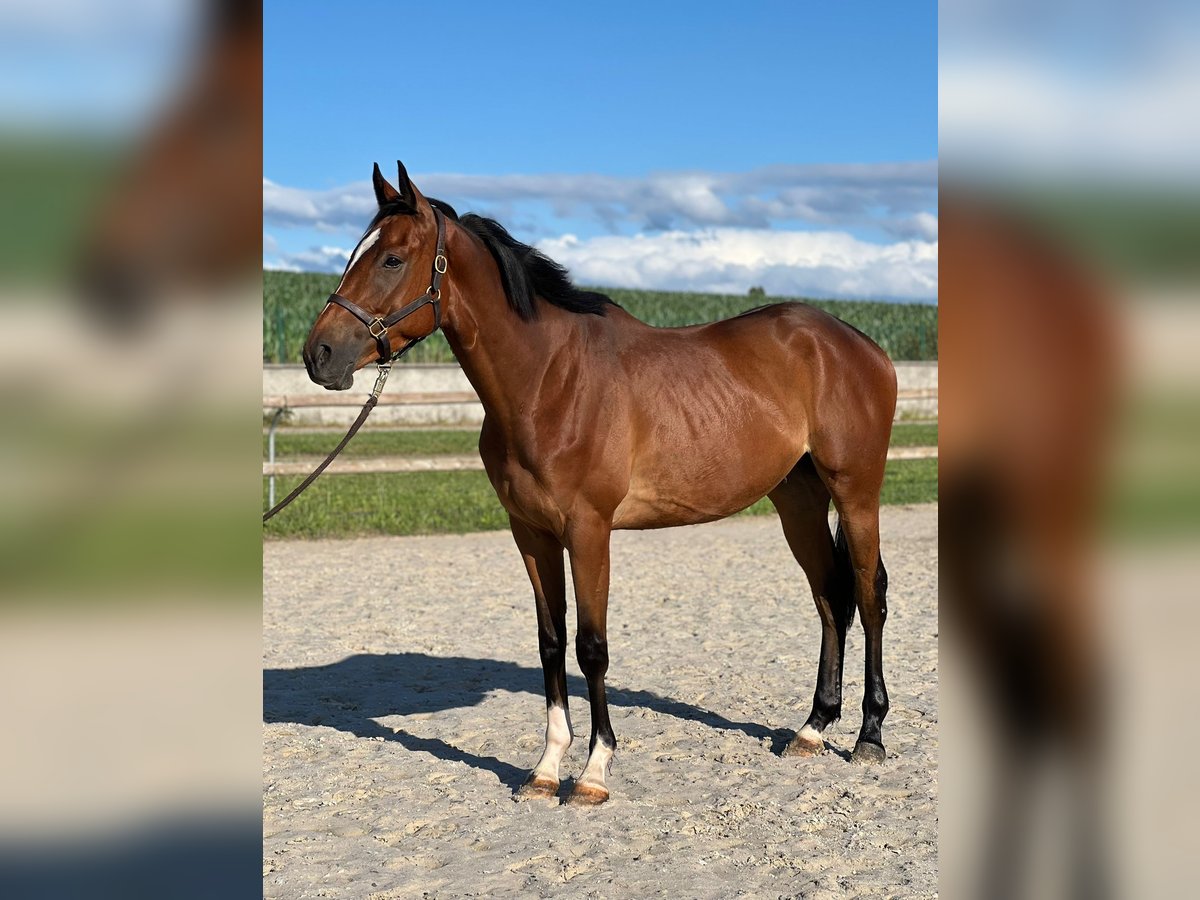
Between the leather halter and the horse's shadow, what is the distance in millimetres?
1835

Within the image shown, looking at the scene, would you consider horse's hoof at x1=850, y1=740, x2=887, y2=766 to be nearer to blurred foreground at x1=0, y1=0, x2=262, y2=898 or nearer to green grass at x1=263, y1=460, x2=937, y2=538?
blurred foreground at x1=0, y1=0, x2=262, y2=898

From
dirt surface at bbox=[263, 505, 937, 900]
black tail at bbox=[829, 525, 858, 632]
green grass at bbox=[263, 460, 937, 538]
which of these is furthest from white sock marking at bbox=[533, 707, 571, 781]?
green grass at bbox=[263, 460, 937, 538]

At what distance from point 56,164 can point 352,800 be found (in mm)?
3803

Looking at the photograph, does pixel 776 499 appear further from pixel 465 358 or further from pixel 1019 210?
pixel 1019 210

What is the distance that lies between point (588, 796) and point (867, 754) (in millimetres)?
1235

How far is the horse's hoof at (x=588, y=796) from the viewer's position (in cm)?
402

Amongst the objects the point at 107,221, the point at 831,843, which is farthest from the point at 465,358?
the point at 107,221

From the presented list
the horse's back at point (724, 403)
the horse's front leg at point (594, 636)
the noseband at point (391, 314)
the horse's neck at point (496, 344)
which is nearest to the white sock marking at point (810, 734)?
the horse's front leg at point (594, 636)

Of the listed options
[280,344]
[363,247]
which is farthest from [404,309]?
[280,344]

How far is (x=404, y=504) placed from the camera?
37.5 feet

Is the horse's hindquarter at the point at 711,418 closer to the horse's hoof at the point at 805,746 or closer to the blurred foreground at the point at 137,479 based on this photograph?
the horse's hoof at the point at 805,746

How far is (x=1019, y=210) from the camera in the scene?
620 mm

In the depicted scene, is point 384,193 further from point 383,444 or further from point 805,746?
point 383,444

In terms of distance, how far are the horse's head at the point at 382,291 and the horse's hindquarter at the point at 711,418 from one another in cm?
93
